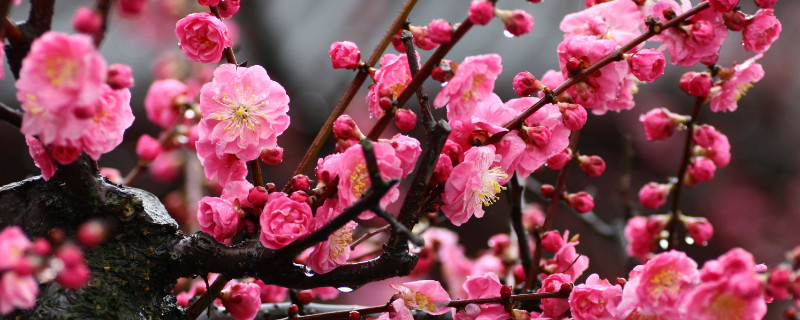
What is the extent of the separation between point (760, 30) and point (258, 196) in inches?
24.7

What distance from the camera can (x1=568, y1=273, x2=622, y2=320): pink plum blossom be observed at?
26.0 inches

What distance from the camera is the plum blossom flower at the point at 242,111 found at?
26.8 inches

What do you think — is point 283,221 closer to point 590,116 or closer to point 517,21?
point 517,21

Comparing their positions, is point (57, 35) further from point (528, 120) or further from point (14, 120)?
point (528, 120)

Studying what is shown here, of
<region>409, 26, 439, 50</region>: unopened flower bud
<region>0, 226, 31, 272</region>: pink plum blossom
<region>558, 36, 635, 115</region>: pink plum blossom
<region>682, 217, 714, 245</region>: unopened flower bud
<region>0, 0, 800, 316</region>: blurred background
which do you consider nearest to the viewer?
<region>0, 226, 31, 272</region>: pink plum blossom

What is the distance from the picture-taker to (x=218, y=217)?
65 centimetres

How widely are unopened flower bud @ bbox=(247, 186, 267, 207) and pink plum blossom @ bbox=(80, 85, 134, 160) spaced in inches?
5.4

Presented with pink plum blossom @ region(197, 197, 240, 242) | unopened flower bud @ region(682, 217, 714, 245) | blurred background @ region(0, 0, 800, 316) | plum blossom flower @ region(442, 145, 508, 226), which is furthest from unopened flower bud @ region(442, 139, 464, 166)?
blurred background @ region(0, 0, 800, 316)

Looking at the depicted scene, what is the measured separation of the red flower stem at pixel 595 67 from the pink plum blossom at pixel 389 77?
11 cm

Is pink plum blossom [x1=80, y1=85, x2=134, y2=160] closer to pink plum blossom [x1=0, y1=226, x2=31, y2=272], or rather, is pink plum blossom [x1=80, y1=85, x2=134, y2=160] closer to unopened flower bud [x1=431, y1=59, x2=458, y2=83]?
pink plum blossom [x1=0, y1=226, x2=31, y2=272]

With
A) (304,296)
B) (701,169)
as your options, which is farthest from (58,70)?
(701,169)

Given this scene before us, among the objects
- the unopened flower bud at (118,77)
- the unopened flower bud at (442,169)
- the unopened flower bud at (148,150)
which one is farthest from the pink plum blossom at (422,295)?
the unopened flower bud at (148,150)

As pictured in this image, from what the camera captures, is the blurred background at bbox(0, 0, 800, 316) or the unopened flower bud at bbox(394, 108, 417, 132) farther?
the blurred background at bbox(0, 0, 800, 316)

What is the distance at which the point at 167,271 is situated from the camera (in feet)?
2.21
